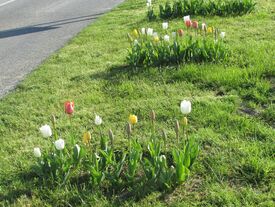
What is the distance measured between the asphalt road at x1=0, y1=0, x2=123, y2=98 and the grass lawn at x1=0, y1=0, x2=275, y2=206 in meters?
0.46

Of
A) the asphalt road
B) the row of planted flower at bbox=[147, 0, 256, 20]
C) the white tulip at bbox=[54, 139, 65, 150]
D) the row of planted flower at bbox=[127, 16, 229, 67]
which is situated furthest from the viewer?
the row of planted flower at bbox=[147, 0, 256, 20]

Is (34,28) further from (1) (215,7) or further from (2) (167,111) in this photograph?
(2) (167,111)

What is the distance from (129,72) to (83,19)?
5233 mm

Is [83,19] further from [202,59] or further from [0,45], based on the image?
[202,59]

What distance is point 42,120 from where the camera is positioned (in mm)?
4652

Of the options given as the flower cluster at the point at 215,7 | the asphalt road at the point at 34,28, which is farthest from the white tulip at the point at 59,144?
the flower cluster at the point at 215,7

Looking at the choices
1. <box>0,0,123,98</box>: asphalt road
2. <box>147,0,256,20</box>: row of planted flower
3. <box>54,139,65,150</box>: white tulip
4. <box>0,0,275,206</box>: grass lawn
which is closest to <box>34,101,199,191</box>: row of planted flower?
<box>54,139,65,150</box>: white tulip

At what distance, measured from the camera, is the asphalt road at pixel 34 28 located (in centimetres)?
698

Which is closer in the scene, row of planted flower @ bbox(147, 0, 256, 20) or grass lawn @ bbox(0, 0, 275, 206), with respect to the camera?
grass lawn @ bbox(0, 0, 275, 206)

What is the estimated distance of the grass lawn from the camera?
3.29m

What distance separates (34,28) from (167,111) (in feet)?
20.9

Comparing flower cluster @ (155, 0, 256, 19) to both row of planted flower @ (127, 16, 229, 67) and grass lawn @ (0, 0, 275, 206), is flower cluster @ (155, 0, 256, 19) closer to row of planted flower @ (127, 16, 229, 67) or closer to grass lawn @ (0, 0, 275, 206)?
grass lawn @ (0, 0, 275, 206)

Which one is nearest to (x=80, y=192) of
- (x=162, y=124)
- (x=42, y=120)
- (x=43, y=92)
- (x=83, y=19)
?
(x=162, y=124)

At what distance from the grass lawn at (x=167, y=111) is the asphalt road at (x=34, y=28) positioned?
458mm
